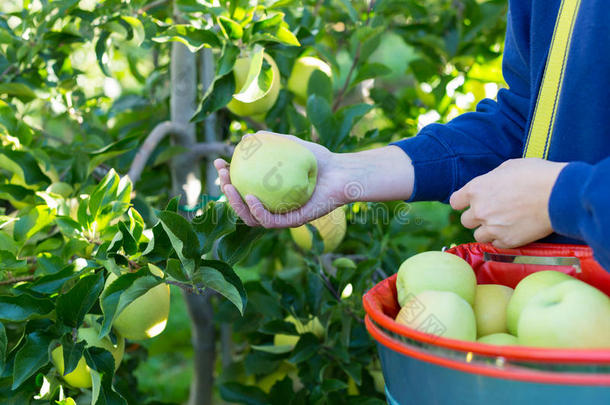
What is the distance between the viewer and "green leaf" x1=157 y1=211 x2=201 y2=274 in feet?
2.59

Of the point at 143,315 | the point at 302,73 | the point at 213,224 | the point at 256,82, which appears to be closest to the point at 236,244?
the point at 213,224

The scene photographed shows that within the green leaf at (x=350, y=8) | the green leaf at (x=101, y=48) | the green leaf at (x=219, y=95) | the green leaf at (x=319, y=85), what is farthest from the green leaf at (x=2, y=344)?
the green leaf at (x=350, y=8)

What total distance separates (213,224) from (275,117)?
59 cm

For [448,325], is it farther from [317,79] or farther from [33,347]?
[317,79]

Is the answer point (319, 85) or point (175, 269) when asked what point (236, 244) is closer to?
point (175, 269)

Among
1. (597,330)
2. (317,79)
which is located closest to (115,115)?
(317,79)

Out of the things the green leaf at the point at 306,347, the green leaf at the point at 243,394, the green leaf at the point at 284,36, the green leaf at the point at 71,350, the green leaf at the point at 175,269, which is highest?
the green leaf at the point at 284,36

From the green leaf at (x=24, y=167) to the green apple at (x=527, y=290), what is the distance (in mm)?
890

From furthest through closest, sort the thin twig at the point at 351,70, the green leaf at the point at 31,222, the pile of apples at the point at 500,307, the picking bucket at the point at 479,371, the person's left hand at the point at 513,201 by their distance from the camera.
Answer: the thin twig at the point at 351,70
the green leaf at the point at 31,222
the person's left hand at the point at 513,201
the pile of apples at the point at 500,307
the picking bucket at the point at 479,371

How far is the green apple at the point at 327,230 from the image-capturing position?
131cm

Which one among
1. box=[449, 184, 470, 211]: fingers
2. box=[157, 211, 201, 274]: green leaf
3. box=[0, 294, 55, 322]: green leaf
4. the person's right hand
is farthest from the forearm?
box=[0, 294, 55, 322]: green leaf

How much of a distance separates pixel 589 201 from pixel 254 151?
50 cm

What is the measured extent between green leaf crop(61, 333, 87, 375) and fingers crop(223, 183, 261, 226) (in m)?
0.29

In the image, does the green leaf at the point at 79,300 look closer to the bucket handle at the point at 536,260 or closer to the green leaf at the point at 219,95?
the green leaf at the point at 219,95
